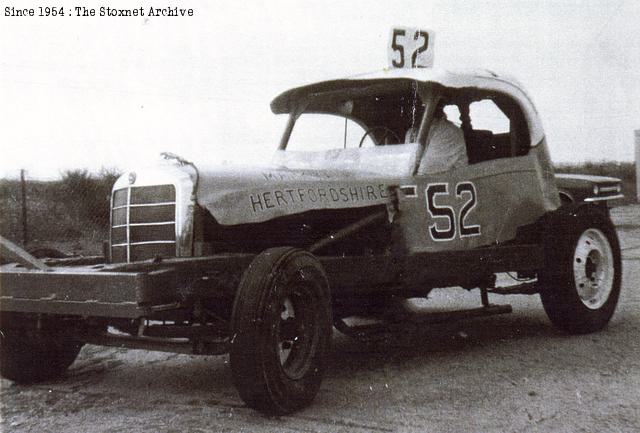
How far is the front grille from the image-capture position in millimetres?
4832

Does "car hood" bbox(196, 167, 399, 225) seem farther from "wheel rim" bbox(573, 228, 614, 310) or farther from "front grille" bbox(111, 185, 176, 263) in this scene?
"wheel rim" bbox(573, 228, 614, 310)

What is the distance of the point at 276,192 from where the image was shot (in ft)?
16.1

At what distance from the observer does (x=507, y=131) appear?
23.0 feet

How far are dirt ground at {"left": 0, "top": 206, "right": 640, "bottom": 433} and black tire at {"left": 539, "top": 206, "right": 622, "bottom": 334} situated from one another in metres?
0.18

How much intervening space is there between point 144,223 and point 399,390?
184 centimetres

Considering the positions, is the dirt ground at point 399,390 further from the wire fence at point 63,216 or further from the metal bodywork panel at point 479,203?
the wire fence at point 63,216

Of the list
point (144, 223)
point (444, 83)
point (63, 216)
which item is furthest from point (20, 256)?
point (63, 216)

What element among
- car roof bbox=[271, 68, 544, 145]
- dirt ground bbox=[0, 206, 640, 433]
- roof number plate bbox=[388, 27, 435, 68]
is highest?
roof number plate bbox=[388, 27, 435, 68]

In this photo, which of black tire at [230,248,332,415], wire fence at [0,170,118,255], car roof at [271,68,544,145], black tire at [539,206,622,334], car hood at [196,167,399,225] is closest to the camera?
black tire at [230,248,332,415]

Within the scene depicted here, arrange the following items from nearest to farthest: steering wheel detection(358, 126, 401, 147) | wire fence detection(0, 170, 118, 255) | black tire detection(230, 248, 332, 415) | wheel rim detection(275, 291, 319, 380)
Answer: black tire detection(230, 248, 332, 415) < wheel rim detection(275, 291, 319, 380) < steering wheel detection(358, 126, 401, 147) < wire fence detection(0, 170, 118, 255)

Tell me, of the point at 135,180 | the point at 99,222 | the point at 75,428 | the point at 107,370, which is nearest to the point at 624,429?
the point at 75,428

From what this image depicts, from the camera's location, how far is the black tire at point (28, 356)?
17.1ft

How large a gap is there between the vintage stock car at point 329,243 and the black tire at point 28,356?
0.01 metres

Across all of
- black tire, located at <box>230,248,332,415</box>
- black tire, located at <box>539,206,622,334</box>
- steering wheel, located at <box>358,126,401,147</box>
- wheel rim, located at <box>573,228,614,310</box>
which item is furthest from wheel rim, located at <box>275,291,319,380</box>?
wheel rim, located at <box>573,228,614,310</box>
